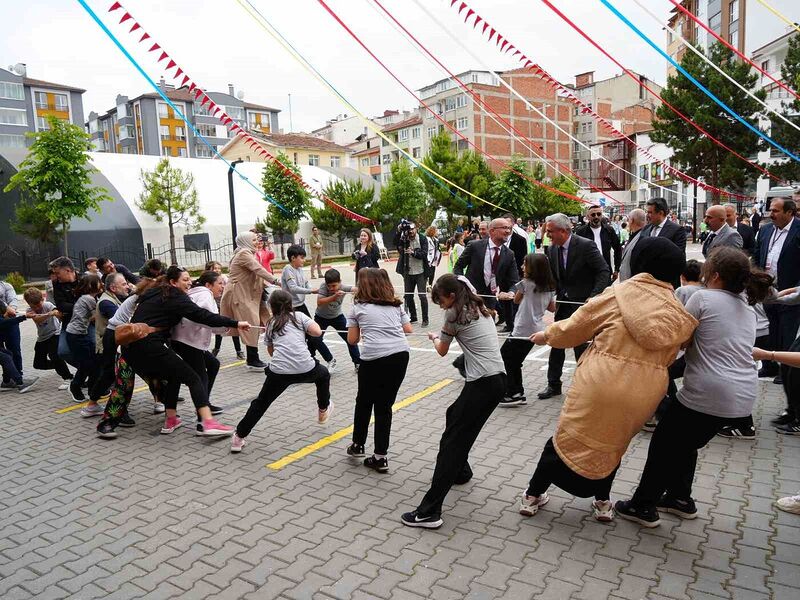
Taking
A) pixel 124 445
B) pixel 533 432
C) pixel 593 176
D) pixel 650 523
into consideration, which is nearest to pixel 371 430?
pixel 533 432

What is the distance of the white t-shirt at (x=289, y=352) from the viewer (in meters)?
5.45

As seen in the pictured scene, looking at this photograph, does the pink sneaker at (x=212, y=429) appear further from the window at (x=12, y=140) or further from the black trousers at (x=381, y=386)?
the window at (x=12, y=140)

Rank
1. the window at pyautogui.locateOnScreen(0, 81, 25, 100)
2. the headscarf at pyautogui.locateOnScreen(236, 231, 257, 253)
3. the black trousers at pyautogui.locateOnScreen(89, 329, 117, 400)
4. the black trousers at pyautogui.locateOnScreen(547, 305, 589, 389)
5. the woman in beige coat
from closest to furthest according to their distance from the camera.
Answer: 1. the black trousers at pyautogui.locateOnScreen(89, 329, 117, 400)
2. the black trousers at pyautogui.locateOnScreen(547, 305, 589, 389)
3. the woman in beige coat
4. the headscarf at pyautogui.locateOnScreen(236, 231, 257, 253)
5. the window at pyautogui.locateOnScreen(0, 81, 25, 100)

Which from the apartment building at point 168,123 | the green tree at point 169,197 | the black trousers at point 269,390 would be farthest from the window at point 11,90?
the black trousers at point 269,390

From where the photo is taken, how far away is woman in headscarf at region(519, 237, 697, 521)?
11.7 feet

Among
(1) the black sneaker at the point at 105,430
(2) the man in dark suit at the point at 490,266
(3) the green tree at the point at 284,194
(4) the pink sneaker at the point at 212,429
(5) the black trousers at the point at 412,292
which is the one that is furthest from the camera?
(3) the green tree at the point at 284,194

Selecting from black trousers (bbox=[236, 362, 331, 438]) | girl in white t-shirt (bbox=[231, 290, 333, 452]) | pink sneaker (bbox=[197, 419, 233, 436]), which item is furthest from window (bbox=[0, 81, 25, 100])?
black trousers (bbox=[236, 362, 331, 438])

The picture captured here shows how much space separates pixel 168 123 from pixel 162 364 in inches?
3228

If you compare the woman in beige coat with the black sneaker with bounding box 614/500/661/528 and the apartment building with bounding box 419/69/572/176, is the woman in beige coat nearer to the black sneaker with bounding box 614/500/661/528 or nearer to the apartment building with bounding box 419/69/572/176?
the black sneaker with bounding box 614/500/661/528

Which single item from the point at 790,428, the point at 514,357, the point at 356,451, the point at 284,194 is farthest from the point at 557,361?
the point at 284,194

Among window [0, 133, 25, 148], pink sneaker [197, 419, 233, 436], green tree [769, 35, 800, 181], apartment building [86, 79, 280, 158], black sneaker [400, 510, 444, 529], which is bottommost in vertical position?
black sneaker [400, 510, 444, 529]

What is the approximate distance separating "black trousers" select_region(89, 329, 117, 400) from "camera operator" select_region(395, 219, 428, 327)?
227 inches

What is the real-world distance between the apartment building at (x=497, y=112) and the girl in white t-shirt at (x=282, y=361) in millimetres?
62831

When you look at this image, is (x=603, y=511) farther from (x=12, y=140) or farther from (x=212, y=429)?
(x=12, y=140)
